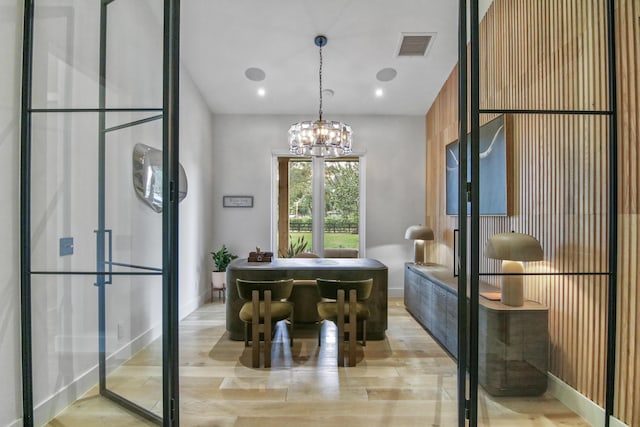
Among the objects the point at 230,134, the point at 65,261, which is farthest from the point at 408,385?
the point at 230,134

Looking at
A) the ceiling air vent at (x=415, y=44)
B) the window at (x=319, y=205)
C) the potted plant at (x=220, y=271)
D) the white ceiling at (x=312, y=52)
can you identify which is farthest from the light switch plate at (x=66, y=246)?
the window at (x=319, y=205)

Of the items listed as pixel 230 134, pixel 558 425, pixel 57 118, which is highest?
pixel 230 134

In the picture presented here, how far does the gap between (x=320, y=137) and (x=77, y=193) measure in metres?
2.30

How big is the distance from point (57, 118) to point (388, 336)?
3.44m

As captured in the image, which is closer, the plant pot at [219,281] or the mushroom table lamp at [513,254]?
the mushroom table lamp at [513,254]

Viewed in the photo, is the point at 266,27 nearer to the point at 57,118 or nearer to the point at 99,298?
the point at 57,118

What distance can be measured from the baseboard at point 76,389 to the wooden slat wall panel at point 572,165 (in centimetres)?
195

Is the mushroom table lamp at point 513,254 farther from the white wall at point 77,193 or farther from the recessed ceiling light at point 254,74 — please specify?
the recessed ceiling light at point 254,74

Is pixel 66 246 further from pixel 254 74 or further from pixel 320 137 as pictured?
pixel 254 74

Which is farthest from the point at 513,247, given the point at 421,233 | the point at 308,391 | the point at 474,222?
the point at 421,233

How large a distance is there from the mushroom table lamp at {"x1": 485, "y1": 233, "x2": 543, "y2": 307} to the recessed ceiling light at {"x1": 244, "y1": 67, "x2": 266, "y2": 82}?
376 cm

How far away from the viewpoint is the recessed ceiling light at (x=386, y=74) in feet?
14.4

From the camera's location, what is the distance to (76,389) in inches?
79.0

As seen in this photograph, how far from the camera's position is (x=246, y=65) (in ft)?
14.2
